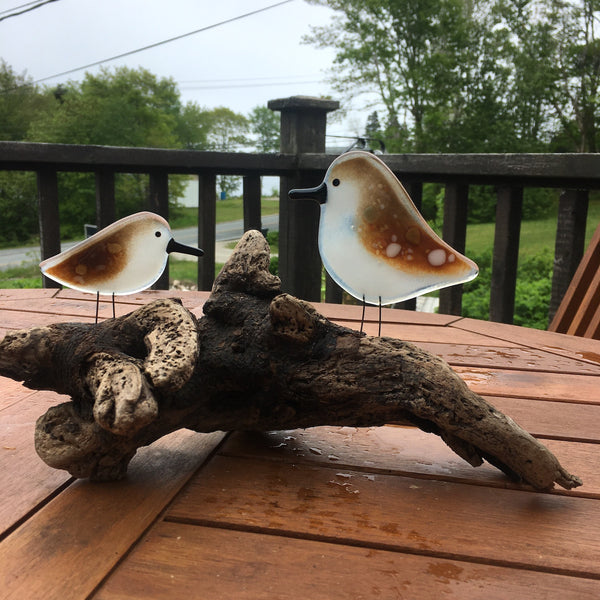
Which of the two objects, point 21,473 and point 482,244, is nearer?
point 21,473

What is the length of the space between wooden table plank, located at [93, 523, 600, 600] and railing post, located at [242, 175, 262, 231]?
2.18 metres

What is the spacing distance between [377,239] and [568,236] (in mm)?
1335

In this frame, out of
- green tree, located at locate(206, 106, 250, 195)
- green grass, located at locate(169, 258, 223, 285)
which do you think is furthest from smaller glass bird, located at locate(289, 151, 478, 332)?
green tree, located at locate(206, 106, 250, 195)

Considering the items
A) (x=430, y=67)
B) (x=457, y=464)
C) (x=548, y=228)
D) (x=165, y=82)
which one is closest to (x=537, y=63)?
(x=430, y=67)

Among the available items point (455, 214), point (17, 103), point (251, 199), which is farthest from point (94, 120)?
point (455, 214)

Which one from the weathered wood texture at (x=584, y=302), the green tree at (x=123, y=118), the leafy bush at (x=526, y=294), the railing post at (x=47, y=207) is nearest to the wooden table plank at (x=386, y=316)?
the weathered wood texture at (x=584, y=302)

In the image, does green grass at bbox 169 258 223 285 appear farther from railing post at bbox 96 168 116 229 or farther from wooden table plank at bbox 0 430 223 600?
wooden table plank at bbox 0 430 223 600

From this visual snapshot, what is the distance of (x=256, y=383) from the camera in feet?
2.89

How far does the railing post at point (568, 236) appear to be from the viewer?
6.81 feet

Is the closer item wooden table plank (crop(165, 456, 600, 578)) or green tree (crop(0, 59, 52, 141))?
wooden table plank (crop(165, 456, 600, 578))

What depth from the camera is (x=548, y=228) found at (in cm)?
1333

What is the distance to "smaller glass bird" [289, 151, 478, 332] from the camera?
3.48 ft

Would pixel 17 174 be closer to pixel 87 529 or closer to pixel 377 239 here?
pixel 377 239

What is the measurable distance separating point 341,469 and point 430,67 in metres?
A: 15.4
